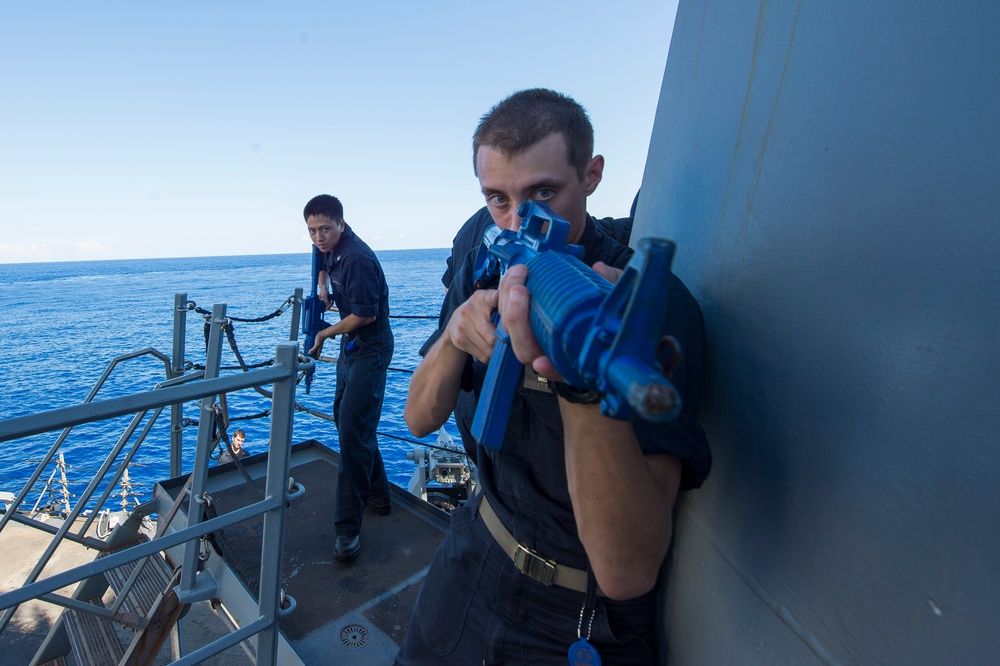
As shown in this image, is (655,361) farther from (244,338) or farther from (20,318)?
(20,318)

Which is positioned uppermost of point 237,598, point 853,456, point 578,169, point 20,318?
point 578,169

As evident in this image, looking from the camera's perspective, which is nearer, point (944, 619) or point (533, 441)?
point (944, 619)

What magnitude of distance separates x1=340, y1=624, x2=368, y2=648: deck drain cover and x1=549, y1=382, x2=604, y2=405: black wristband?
3111mm

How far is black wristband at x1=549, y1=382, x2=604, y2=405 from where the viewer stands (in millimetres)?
906

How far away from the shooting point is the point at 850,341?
2.50 feet

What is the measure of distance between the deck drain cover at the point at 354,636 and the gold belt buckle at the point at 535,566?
2.53 metres

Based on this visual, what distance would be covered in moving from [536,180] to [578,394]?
0.79 m

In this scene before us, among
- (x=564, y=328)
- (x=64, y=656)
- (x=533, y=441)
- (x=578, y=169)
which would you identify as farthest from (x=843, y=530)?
(x=64, y=656)

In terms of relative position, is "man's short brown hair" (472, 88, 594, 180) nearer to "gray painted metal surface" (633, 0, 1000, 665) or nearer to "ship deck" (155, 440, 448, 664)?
"gray painted metal surface" (633, 0, 1000, 665)

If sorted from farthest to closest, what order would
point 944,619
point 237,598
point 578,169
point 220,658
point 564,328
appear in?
point 220,658, point 237,598, point 578,169, point 564,328, point 944,619

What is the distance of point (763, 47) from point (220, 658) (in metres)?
8.23

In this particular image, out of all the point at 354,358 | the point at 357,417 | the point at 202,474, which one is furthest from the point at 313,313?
the point at 202,474

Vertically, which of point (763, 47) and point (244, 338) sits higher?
point (763, 47)

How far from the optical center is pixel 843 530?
0.75m
